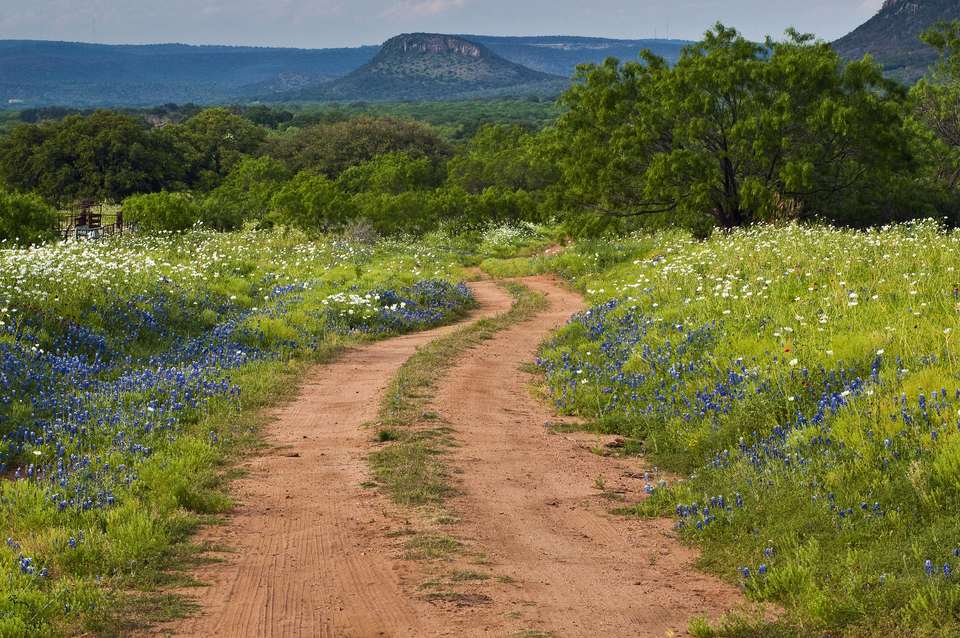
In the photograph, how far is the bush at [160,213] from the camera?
3431cm

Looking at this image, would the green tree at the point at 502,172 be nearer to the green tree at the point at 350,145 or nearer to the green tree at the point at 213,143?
the green tree at the point at 350,145

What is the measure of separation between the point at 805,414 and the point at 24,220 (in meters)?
30.0

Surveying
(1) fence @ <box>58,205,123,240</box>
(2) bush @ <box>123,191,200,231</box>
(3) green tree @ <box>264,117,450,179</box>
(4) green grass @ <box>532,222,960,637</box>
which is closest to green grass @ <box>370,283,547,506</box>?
(4) green grass @ <box>532,222,960,637</box>

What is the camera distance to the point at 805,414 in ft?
25.5

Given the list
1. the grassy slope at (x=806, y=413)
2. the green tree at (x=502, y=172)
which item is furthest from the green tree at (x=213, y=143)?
the grassy slope at (x=806, y=413)

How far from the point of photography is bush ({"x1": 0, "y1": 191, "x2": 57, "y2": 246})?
3008cm

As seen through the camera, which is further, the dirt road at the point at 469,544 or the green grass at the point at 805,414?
the green grass at the point at 805,414

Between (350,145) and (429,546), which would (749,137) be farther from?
(350,145)

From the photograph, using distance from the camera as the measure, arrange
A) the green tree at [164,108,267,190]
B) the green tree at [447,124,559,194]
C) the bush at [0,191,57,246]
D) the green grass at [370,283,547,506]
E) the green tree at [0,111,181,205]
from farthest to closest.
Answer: the green tree at [164,108,267,190]
the green tree at [0,111,181,205]
the green tree at [447,124,559,194]
the bush at [0,191,57,246]
the green grass at [370,283,547,506]

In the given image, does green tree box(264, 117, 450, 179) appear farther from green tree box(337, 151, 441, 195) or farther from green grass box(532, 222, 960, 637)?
green grass box(532, 222, 960, 637)

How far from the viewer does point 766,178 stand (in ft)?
86.2

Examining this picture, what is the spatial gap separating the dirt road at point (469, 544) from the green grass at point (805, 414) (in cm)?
40

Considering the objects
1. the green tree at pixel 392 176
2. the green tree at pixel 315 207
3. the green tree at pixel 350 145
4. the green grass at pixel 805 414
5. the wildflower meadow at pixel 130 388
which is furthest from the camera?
the green tree at pixel 350 145

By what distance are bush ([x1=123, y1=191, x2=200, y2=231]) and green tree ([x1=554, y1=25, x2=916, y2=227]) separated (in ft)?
49.8
